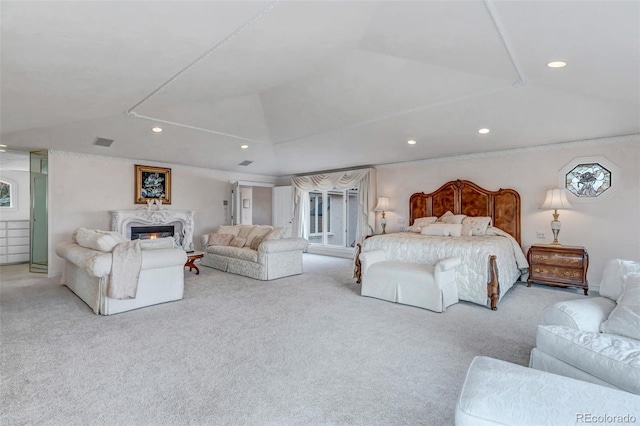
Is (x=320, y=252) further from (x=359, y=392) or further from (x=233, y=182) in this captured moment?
(x=359, y=392)

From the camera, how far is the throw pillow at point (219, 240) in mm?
6766

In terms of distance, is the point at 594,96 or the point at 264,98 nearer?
the point at 594,96

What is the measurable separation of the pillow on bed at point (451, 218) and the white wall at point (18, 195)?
9.93 meters

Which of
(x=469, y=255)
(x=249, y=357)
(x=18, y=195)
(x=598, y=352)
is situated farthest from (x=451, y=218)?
(x=18, y=195)

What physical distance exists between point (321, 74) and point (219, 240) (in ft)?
13.3

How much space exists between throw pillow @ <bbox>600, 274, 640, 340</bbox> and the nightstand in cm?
305

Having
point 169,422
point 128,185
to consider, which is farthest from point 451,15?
point 128,185

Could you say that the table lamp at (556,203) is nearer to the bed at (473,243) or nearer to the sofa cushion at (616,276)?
the bed at (473,243)

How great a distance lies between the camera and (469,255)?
13.8ft

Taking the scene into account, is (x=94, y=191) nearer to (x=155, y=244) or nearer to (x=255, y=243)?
(x=155, y=244)

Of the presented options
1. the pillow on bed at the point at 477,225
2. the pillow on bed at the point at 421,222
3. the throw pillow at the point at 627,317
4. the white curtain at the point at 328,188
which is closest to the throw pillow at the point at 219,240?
the white curtain at the point at 328,188

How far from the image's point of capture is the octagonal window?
4906 mm

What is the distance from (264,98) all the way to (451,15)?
3.55 meters

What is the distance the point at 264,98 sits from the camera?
5.48 m
